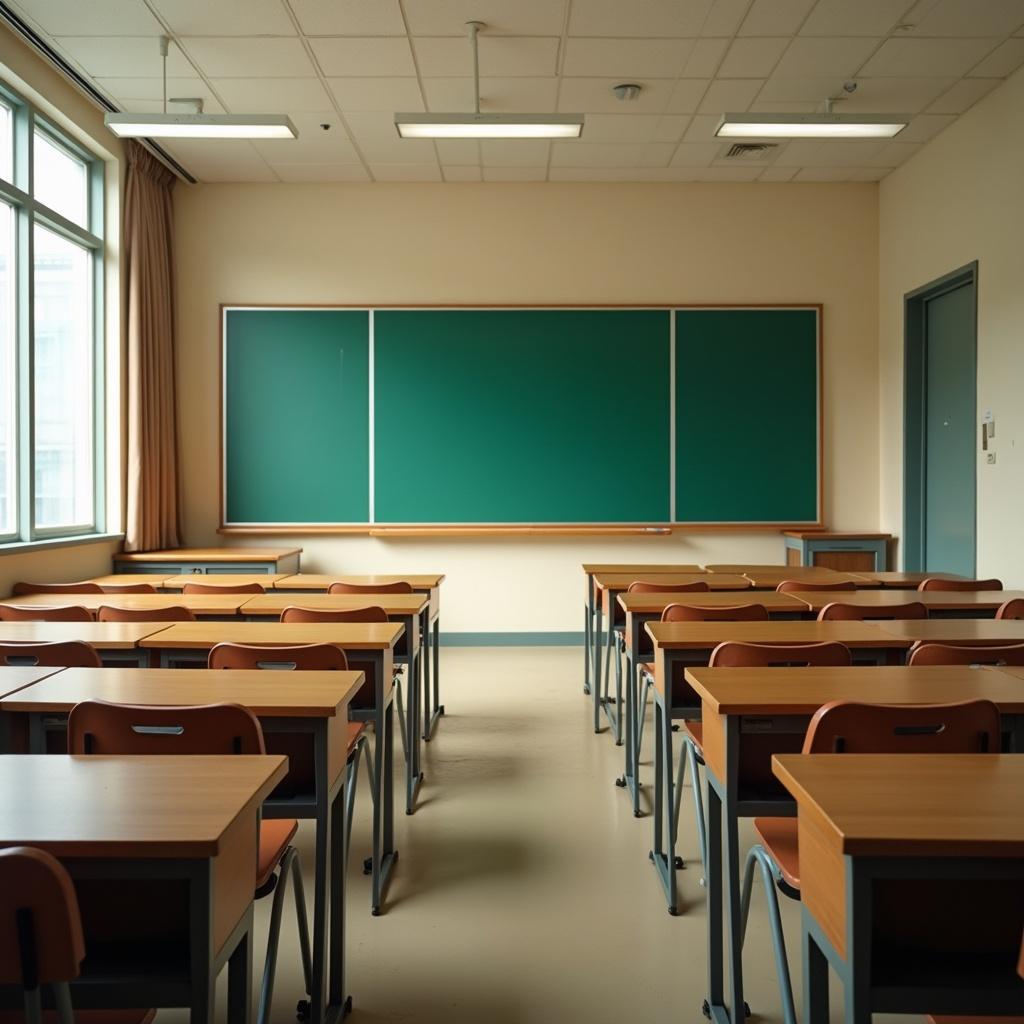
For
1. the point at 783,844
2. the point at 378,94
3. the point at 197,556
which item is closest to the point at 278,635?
the point at 783,844

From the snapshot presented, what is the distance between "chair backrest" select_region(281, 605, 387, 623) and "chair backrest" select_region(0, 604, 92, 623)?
0.79 meters

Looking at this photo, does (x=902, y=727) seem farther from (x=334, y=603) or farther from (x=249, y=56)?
(x=249, y=56)

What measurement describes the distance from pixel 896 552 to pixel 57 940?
673 centimetres

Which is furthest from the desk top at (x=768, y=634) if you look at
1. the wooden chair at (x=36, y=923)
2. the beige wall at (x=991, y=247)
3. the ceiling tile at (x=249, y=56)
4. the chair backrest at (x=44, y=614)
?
the ceiling tile at (x=249, y=56)

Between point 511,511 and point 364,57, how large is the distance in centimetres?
330

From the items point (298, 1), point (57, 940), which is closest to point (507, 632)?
point (298, 1)

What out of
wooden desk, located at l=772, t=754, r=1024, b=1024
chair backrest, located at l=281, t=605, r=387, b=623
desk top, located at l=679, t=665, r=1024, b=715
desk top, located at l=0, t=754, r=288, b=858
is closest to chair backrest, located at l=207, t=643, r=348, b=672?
desk top, located at l=679, t=665, r=1024, b=715

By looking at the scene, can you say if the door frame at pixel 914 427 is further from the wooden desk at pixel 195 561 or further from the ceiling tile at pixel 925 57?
the wooden desk at pixel 195 561

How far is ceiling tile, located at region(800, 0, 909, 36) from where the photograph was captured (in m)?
4.48

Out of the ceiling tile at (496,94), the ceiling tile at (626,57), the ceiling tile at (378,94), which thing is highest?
the ceiling tile at (496,94)

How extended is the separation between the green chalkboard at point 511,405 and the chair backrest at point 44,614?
139 inches

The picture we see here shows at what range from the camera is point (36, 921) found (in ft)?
3.50

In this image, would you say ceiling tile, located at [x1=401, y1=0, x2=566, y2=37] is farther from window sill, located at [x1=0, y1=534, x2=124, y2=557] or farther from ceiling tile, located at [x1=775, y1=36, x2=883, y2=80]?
window sill, located at [x1=0, y1=534, x2=124, y2=557]

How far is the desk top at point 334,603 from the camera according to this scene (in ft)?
11.9
